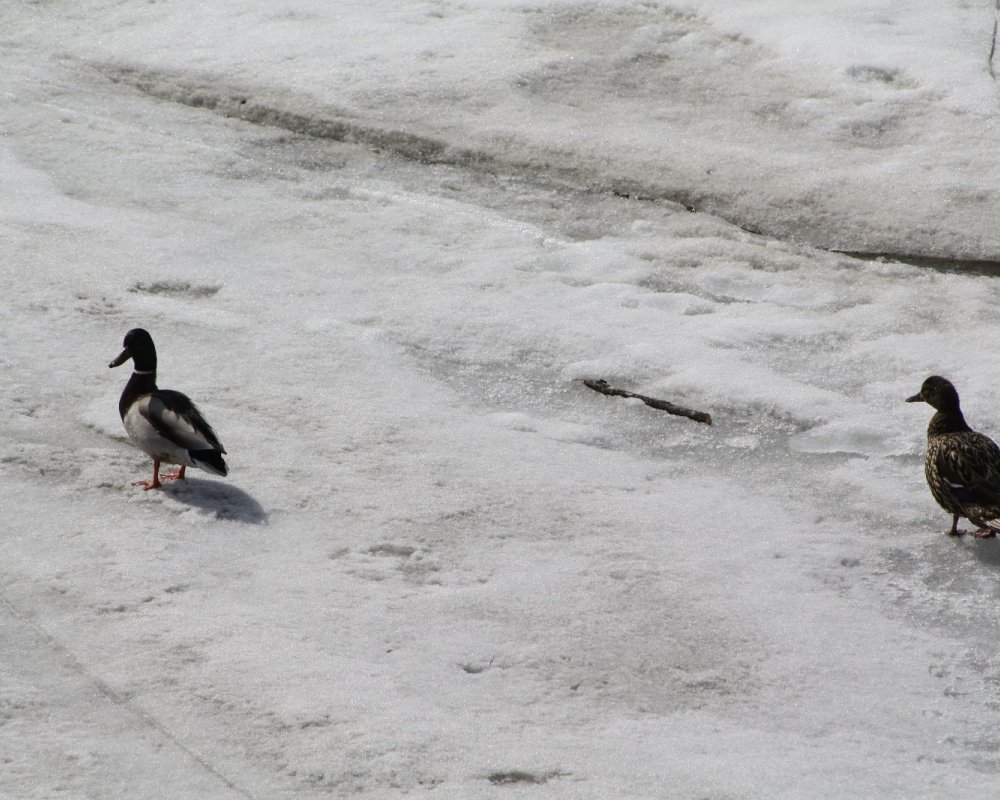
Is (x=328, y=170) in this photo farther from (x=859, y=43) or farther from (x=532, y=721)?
(x=532, y=721)

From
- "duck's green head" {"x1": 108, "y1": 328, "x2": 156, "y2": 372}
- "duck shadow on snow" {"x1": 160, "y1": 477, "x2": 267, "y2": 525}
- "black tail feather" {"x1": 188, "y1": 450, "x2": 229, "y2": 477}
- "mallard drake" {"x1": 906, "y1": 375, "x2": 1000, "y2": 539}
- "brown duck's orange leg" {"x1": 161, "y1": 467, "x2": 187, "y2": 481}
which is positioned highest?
"duck's green head" {"x1": 108, "y1": 328, "x2": 156, "y2": 372}

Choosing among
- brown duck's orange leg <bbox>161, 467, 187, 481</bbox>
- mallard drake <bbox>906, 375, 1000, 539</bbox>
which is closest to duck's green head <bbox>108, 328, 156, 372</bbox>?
brown duck's orange leg <bbox>161, 467, 187, 481</bbox>

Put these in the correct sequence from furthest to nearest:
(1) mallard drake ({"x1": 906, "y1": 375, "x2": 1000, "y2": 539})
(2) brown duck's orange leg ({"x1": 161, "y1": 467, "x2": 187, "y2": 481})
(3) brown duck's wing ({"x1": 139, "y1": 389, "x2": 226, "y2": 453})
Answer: (2) brown duck's orange leg ({"x1": 161, "y1": 467, "x2": 187, "y2": 481}) < (3) brown duck's wing ({"x1": 139, "y1": 389, "x2": 226, "y2": 453}) < (1) mallard drake ({"x1": 906, "y1": 375, "x2": 1000, "y2": 539})

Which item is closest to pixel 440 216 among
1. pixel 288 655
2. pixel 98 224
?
pixel 98 224

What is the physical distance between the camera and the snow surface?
4.40m

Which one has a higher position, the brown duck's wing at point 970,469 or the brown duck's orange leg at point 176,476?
the brown duck's wing at point 970,469

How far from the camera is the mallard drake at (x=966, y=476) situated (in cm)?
541

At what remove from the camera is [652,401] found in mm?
6766

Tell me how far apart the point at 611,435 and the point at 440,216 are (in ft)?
10.1

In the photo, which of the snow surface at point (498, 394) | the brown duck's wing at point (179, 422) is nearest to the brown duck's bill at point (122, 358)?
the snow surface at point (498, 394)

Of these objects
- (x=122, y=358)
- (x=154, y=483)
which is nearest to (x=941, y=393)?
(x=154, y=483)

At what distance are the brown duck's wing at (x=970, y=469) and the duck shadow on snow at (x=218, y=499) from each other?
3064 mm

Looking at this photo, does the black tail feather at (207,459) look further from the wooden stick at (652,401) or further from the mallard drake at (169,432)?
the wooden stick at (652,401)

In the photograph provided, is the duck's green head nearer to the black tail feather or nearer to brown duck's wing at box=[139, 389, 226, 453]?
brown duck's wing at box=[139, 389, 226, 453]
